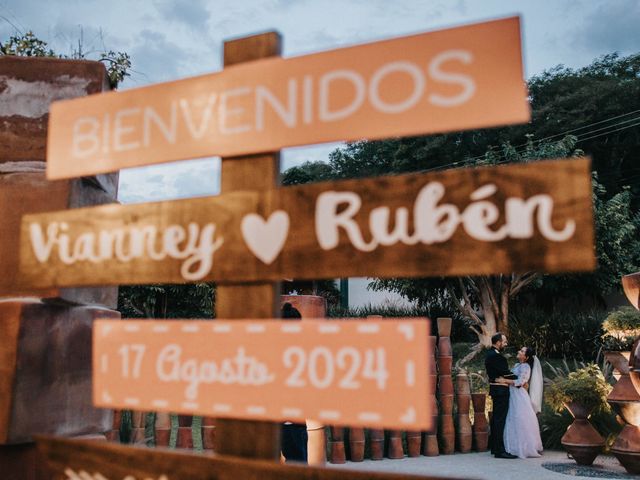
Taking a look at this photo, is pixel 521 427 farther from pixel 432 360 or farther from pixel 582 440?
pixel 432 360

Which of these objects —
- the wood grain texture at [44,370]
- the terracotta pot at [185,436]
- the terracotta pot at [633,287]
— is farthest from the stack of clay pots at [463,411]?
the wood grain texture at [44,370]

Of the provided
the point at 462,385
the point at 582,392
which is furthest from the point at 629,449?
the point at 462,385

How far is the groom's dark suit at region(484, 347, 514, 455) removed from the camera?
693 cm

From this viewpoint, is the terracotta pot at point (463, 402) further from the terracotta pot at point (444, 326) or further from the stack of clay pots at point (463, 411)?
the terracotta pot at point (444, 326)

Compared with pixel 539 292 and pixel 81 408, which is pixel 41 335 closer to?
pixel 81 408


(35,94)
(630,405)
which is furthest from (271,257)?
(630,405)

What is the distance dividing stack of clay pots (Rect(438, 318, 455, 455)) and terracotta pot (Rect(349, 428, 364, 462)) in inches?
44.3

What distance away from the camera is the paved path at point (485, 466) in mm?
5809

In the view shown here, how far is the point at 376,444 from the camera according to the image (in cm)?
638

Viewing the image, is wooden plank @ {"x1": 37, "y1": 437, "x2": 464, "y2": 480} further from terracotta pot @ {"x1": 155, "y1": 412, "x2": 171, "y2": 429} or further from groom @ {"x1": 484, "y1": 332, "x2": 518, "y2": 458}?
groom @ {"x1": 484, "y1": 332, "x2": 518, "y2": 458}

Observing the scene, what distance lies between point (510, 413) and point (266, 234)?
21.4ft

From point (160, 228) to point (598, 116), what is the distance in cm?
1886

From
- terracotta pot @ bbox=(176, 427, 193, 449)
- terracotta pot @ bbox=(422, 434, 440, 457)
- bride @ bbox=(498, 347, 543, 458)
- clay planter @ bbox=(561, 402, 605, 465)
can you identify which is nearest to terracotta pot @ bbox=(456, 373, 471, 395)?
bride @ bbox=(498, 347, 543, 458)

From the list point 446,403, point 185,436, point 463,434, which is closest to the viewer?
point 185,436
